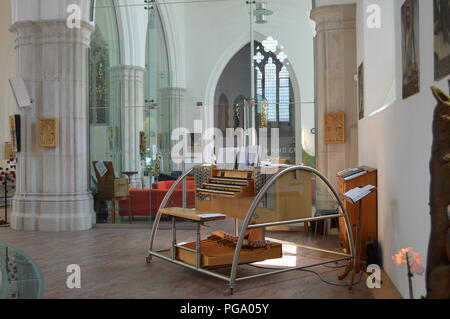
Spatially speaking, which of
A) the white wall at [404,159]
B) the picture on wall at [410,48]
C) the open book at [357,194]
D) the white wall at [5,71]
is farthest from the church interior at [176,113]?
the white wall at [5,71]

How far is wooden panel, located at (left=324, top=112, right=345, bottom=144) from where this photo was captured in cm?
966

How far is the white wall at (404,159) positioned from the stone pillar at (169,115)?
427cm

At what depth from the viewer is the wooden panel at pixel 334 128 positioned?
966cm

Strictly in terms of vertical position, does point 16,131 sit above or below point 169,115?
below

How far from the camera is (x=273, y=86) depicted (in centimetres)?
1051

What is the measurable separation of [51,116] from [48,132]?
321mm

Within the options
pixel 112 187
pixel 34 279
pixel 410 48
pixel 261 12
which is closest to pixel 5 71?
pixel 112 187

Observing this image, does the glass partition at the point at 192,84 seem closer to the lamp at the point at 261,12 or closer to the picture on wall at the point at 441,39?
the lamp at the point at 261,12

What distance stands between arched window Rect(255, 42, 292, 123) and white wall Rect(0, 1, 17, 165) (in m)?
11.6

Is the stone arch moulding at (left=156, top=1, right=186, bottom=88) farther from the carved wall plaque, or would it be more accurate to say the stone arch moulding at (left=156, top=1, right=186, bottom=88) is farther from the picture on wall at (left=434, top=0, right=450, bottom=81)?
the picture on wall at (left=434, top=0, right=450, bottom=81)

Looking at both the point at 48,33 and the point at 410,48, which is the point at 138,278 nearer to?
the point at 410,48

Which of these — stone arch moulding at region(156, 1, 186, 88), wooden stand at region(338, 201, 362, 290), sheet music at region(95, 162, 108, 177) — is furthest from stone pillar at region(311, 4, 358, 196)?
sheet music at region(95, 162, 108, 177)

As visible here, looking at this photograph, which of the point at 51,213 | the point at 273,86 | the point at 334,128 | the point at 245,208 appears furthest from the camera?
the point at 273,86
